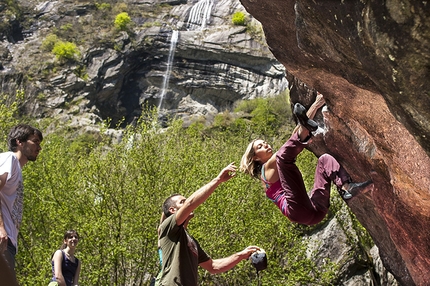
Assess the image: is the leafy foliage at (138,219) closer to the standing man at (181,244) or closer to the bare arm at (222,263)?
the bare arm at (222,263)

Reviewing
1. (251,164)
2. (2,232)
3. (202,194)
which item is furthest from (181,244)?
(2,232)

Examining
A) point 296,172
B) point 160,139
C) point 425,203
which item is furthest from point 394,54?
point 160,139

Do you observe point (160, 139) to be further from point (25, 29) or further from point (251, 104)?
point (25, 29)

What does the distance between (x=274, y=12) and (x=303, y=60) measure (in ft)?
1.91

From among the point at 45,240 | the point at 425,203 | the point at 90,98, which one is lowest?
the point at 90,98

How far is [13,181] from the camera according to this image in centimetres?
438

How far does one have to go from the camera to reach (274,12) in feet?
16.5

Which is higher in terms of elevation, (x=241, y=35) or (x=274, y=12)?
(x=274, y=12)

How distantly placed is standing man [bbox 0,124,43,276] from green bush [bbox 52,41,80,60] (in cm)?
5627

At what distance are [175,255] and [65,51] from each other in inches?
2265

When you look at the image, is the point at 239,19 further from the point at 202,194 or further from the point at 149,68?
the point at 202,194

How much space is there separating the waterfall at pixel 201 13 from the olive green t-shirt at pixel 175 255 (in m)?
60.7

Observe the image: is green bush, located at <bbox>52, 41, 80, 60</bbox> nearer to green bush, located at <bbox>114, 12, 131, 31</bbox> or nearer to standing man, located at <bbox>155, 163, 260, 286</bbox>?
green bush, located at <bbox>114, 12, 131, 31</bbox>

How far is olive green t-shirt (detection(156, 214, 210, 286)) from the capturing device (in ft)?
14.3
